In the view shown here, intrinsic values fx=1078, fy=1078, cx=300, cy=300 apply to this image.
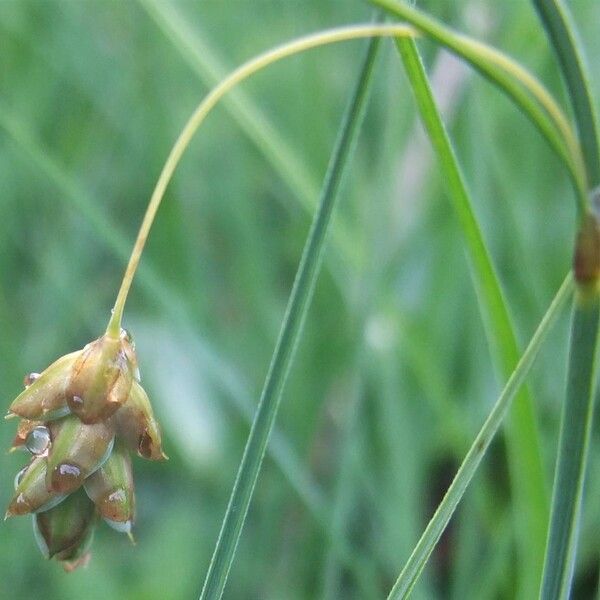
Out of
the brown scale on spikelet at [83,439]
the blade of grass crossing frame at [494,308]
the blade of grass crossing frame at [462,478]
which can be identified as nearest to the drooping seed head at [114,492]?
the brown scale on spikelet at [83,439]

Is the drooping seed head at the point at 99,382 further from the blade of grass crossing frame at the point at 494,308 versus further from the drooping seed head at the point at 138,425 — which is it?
the blade of grass crossing frame at the point at 494,308

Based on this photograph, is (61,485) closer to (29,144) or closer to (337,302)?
(29,144)

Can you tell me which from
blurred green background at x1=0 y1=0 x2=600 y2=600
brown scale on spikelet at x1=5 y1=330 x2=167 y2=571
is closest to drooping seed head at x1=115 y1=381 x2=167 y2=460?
brown scale on spikelet at x1=5 y1=330 x2=167 y2=571

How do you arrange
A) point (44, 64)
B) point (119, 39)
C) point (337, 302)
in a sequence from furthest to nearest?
1. point (119, 39)
2. point (44, 64)
3. point (337, 302)

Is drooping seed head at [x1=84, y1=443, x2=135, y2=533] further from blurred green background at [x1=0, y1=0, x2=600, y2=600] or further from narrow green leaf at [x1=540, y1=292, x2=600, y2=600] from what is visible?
blurred green background at [x1=0, y1=0, x2=600, y2=600]

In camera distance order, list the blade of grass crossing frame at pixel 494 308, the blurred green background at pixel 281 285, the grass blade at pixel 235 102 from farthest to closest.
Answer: the blurred green background at pixel 281 285 < the grass blade at pixel 235 102 < the blade of grass crossing frame at pixel 494 308

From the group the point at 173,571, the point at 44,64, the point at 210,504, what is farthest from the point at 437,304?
the point at 44,64
